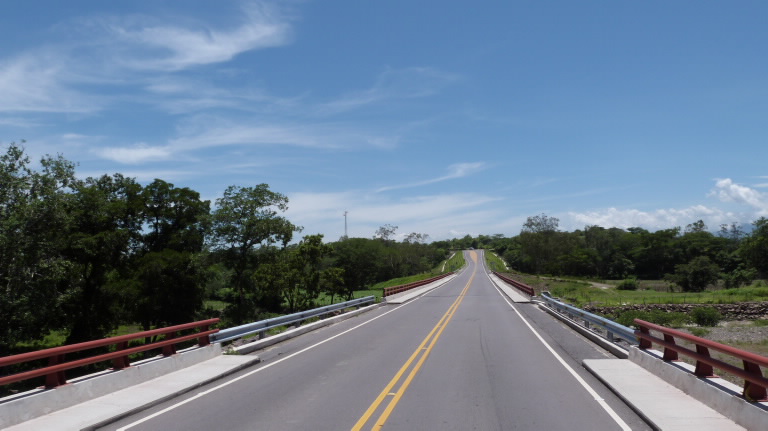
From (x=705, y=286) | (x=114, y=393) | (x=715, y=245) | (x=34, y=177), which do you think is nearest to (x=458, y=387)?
(x=114, y=393)

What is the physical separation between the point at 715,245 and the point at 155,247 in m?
125

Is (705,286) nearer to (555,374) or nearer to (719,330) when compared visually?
(719,330)

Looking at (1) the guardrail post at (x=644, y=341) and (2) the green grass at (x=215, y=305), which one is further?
(2) the green grass at (x=215, y=305)

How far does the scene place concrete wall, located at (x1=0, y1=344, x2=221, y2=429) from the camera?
24.1 ft

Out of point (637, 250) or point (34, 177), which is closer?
point (34, 177)

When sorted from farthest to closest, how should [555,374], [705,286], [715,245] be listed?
[715,245] → [705,286] → [555,374]

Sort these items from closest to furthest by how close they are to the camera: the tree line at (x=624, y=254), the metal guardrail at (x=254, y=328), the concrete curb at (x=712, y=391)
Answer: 1. the concrete curb at (x=712, y=391)
2. the metal guardrail at (x=254, y=328)
3. the tree line at (x=624, y=254)

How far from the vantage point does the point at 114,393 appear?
9.19m

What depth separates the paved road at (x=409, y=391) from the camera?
291 inches

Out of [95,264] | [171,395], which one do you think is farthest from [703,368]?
[95,264]

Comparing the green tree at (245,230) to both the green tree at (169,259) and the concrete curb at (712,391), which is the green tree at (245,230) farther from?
the concrete curb at (712,391)

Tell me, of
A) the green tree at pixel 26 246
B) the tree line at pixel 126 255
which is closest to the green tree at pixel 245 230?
the tree line at pixel 126 255

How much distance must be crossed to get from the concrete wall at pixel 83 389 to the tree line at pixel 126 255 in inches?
737

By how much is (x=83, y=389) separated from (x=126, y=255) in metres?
38.0
